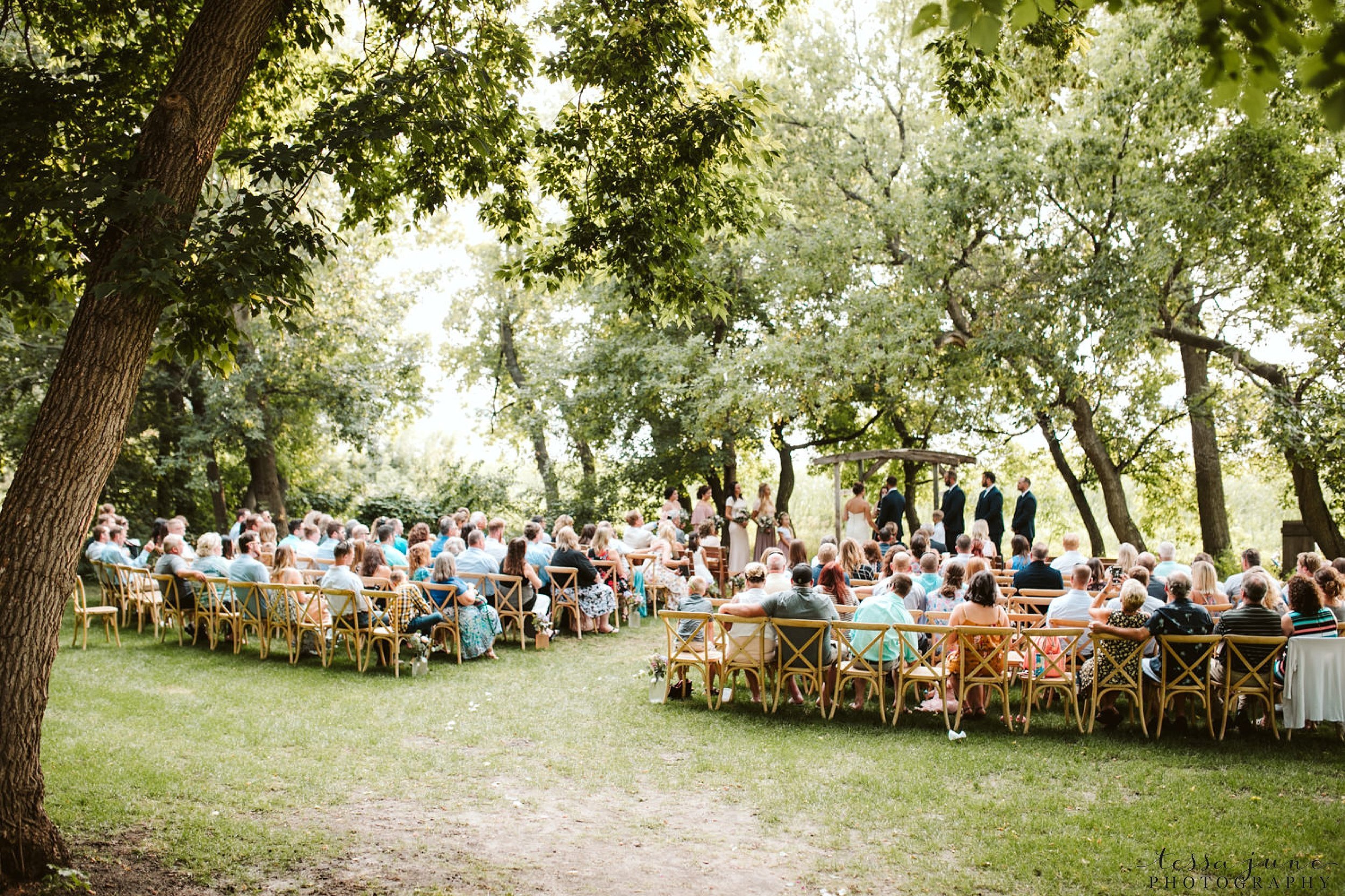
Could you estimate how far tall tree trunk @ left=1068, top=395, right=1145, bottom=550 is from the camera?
59.2 ft

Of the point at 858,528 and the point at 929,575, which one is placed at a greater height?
the point at 858,528

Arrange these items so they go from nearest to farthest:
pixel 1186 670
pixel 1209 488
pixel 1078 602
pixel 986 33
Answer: pixel 986 33, pixel 1186 670, pixel 1078 602, pixel 1209 488

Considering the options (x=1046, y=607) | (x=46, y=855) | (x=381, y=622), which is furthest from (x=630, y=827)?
(x=1046, y=607)

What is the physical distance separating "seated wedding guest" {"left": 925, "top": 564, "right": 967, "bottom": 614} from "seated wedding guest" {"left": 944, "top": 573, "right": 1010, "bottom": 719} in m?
0.46

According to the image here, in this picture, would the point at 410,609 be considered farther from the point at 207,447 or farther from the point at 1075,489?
the point at 1075,489

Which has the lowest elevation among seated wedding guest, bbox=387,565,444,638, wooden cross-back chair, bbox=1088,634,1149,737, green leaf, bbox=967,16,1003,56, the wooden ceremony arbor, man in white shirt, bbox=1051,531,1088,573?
wooden cross-back chair, bbox=1088,634,1149,737

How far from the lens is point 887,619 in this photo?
328 inches

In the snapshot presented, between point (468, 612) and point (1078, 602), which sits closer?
point (1078, 602)

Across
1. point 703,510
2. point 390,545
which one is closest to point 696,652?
point 390,545

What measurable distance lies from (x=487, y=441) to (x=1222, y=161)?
2270cm

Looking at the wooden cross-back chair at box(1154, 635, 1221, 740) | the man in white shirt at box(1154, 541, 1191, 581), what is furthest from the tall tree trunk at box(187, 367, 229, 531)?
the wooden cross-back chair at box(1154, 635, 1221, 740)

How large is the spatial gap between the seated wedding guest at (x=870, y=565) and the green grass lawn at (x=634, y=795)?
3603mm

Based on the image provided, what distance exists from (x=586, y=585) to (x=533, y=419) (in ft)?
42.1

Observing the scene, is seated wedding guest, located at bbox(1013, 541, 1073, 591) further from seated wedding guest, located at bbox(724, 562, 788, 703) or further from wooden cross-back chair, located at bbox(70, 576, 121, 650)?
wooden cross-back chair, located at bbox(70, 576, 121, 650)
